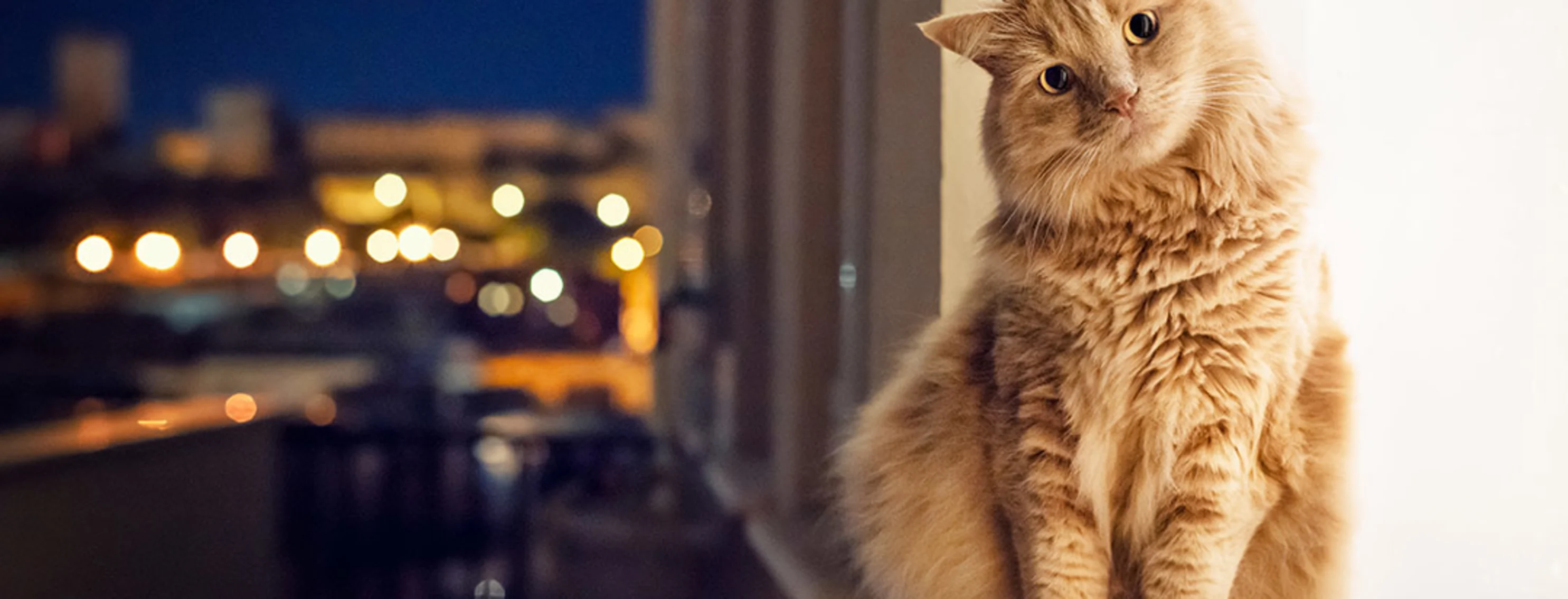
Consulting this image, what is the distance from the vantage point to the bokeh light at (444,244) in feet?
3.44

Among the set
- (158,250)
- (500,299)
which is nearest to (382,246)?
(500,299)

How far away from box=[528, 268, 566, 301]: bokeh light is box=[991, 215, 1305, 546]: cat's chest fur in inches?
28.0

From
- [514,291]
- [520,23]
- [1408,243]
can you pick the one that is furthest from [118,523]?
[1408,243]

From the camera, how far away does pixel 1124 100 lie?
1.23 ft

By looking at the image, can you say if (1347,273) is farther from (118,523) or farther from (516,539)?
(118,523)

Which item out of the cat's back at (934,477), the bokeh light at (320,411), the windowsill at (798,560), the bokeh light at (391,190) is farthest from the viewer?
the bokeh light at (320,411)

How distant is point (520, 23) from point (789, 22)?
40cm

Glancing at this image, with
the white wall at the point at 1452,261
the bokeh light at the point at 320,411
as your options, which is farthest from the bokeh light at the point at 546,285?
the white wall at the point at 1452,261

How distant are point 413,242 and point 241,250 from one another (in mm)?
275

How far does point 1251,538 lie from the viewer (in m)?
0.42

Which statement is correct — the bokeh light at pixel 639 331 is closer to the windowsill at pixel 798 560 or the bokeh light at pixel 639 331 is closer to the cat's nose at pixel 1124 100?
the windowsill at pixel 798 560

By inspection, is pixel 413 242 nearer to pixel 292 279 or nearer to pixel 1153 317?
pixel 292 279

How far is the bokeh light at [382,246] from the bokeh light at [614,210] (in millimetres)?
250

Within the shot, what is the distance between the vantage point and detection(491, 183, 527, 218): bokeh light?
3.32 feet
